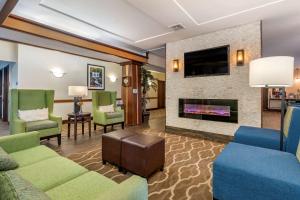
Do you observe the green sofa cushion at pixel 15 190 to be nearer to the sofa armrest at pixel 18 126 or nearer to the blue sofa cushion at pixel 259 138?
the blue sofa cushion at pixel 259 138

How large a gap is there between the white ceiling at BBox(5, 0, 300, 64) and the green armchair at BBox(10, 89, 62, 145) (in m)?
1.61

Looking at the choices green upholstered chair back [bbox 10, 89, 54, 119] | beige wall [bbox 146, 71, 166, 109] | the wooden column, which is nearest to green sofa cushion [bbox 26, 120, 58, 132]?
green upholstered chair back [bbox 10, 89, 54, 119]

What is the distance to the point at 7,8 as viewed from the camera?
2.59 metres

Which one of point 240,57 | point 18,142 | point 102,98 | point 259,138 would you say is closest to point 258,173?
point 259,138

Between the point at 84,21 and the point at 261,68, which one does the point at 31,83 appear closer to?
the point at 84,21

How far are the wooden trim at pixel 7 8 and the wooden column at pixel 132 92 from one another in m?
3.50

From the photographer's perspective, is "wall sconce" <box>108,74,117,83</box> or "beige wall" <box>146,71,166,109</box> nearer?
"wall sconce" <box>108,74,117,83</box>

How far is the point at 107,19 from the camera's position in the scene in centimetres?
341

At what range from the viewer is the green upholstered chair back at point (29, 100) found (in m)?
3.48

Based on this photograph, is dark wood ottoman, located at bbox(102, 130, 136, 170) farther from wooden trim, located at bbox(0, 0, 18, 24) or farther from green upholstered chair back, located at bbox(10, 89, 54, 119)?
wooden trim, located at bbox(0, 0, 18, 24)

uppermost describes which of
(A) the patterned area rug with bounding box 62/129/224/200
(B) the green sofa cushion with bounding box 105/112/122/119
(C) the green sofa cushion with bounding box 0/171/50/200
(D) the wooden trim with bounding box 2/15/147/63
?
(D) the wooden trim with bounding box 2/15/147/63

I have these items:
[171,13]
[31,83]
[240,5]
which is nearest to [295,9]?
[240,5]

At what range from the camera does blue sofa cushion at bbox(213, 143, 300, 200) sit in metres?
1.31

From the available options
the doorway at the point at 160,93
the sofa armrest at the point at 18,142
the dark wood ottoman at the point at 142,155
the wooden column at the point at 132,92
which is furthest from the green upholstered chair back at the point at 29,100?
the doorway at the point at 160,93
